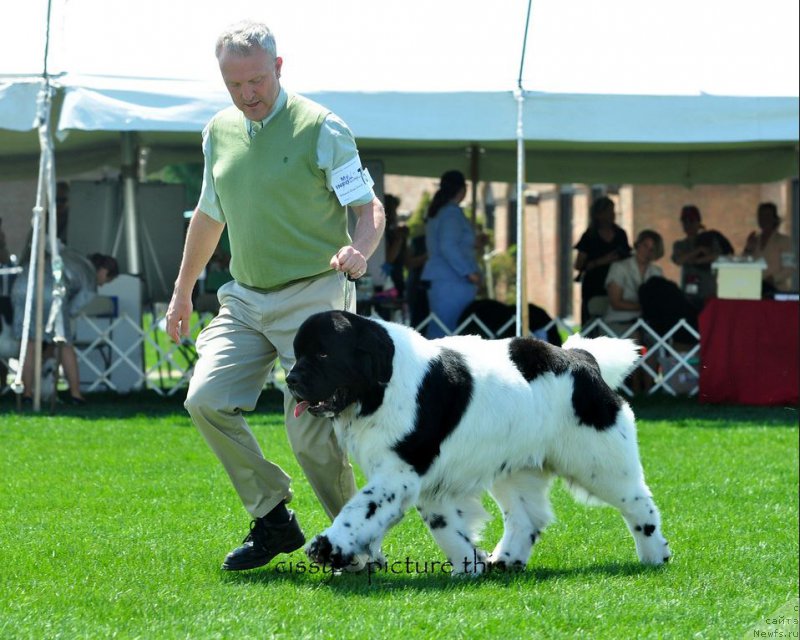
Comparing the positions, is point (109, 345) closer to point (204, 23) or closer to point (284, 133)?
point (204, 23)

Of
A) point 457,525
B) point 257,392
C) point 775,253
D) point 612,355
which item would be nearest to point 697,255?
point 775,253

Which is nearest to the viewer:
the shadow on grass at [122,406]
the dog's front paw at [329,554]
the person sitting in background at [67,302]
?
the dog's front paw at [329,554]

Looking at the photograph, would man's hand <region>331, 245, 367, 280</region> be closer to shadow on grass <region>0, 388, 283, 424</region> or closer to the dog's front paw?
the dog's front paw

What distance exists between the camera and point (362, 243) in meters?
4.49

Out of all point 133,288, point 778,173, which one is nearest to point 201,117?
point 133,288

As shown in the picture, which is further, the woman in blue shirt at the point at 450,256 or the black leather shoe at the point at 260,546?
the woman in blue shirt at the point at 450,256

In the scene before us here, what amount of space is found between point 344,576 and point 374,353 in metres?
0.86

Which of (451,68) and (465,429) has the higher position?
(451,68)

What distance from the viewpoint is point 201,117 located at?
32.7 ft

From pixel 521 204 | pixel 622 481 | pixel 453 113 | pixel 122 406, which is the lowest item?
pixel 122 406

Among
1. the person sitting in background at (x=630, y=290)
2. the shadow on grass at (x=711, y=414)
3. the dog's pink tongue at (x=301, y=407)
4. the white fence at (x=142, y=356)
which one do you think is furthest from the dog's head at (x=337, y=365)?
the person sitting in background at (x=630, y=290)

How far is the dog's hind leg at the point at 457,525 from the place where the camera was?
4.67 m

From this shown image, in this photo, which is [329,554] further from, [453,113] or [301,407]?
[453,113]

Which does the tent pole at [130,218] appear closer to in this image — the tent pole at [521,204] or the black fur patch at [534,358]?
the tent pole at [521,204]
